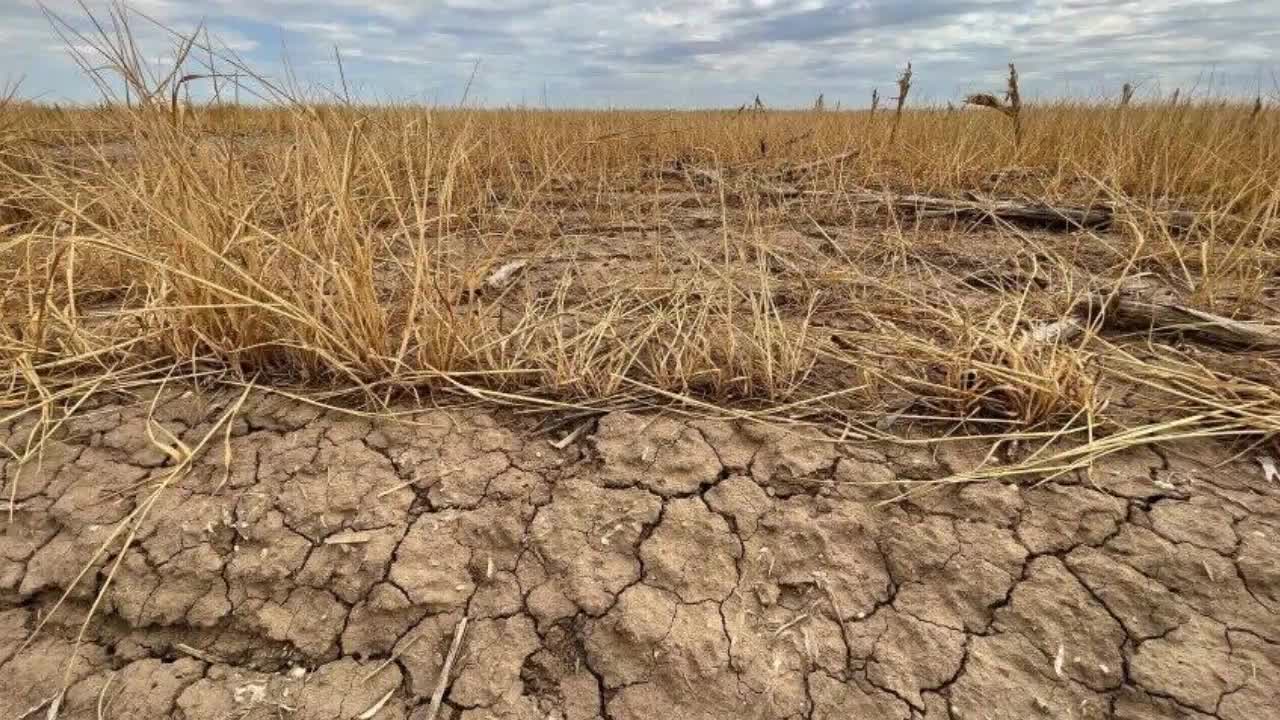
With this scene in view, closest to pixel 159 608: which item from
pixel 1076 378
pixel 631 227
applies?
pixel 1076 378

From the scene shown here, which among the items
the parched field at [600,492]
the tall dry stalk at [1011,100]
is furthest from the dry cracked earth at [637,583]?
the tall dry stalk at [1011,100]

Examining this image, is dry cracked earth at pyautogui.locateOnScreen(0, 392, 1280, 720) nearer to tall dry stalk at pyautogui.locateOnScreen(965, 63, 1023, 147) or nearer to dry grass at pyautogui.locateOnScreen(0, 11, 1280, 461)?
dry grass at pyautogui.locateOnScreen(0, 11, 1280, 461)

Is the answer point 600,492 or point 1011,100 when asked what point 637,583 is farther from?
point 1011,100

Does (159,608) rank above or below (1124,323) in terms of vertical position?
below

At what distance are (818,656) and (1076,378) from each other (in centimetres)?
89

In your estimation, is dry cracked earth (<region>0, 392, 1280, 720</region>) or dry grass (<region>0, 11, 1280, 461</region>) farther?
dry grass (<region>0, 11, 1280, 461</region>)

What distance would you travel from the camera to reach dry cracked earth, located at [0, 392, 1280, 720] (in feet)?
3.70

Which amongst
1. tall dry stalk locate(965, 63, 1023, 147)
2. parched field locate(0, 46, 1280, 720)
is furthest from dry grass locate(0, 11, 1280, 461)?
tall dry stalk locate(965, 63, 1023, 147)

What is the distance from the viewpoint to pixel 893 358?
173cm

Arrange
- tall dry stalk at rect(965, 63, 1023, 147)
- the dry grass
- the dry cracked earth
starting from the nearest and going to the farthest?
the dry cracked earth < the dry grass < tall dry stalk at rect(965, 63, 1023, 147)

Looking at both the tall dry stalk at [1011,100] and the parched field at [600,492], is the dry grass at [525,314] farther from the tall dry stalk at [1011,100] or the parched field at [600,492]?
the tall dry stalk at [1011,100]

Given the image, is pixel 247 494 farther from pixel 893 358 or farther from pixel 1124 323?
pixel 1124 323

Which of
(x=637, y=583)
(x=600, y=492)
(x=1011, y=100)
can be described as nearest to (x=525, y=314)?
(x=600, y=492)

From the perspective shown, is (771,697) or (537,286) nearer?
(771,697)
